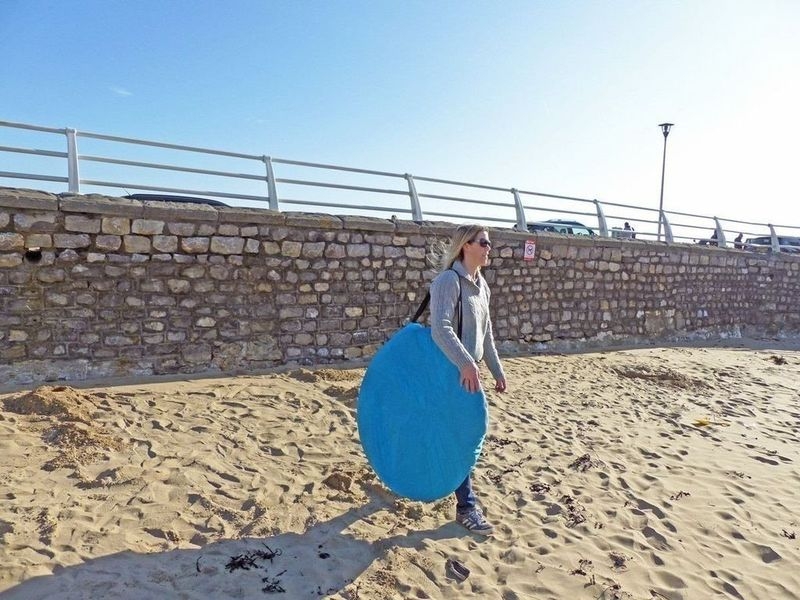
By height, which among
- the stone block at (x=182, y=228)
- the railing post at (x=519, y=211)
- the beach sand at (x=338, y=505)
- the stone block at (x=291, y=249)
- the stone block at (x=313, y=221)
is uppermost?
the railing post at (x=519, y=211)

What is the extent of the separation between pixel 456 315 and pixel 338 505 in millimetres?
1452

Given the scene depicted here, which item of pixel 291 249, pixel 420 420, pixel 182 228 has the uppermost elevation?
pixel 182 228

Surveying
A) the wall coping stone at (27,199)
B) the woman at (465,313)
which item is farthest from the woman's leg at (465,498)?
the wall coping stone at (27,199)

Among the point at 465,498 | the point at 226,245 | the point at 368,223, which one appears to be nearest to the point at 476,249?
the point at 465,498

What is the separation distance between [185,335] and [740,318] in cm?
1344

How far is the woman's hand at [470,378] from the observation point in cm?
289

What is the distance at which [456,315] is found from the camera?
3074mm

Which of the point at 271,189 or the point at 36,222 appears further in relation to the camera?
the point at 271,189

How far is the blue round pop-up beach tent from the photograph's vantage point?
3.00 meters

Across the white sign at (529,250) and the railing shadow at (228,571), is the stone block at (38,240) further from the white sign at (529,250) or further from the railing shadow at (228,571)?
the white sign at (529,250)

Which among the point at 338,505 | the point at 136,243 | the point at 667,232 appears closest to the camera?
the point at 338,505

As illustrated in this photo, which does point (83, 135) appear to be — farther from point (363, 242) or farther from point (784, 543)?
point (784, 543)

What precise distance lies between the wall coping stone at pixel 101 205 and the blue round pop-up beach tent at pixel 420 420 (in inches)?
156

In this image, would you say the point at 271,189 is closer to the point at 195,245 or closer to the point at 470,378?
the point at 195,245
